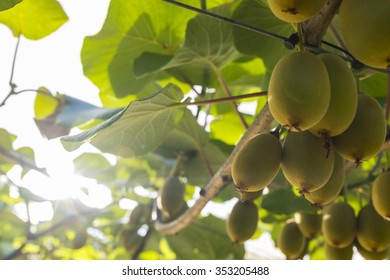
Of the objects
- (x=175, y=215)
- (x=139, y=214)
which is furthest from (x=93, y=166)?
(x=175, y=215)

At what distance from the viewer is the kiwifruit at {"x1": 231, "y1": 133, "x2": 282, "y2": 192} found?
61cm

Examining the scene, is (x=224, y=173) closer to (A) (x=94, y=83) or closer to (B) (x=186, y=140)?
(B) (x=186, y=140)

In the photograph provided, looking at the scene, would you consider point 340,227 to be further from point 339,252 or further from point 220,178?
point 220,178

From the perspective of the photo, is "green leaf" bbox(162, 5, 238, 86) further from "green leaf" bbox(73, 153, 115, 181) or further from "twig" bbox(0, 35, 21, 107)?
"green leaf" bbox(73, 153, 115, 181)

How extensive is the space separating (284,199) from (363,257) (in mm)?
270

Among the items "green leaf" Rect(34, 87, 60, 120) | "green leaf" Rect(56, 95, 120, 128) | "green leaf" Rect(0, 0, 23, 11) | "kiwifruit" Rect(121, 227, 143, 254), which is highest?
"green leaf" Rect(0, 0, 23, 11)

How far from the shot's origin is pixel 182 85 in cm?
134

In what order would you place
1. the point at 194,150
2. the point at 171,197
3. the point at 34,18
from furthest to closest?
the point at 194,150 → the point at 171,197 → the point at 34,18

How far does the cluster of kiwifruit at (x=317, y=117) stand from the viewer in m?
0.54

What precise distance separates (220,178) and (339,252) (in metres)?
0.30

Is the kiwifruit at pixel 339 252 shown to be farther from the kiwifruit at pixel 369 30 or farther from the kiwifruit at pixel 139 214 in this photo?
the kiwifruit at pixel 139 214

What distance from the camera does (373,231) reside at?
90 cm

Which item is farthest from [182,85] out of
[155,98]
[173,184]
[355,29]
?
[355,29]

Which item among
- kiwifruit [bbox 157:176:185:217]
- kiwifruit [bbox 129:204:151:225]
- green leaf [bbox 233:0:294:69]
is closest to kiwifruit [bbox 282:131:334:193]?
green leaf [bbox 233:0:294:69]
